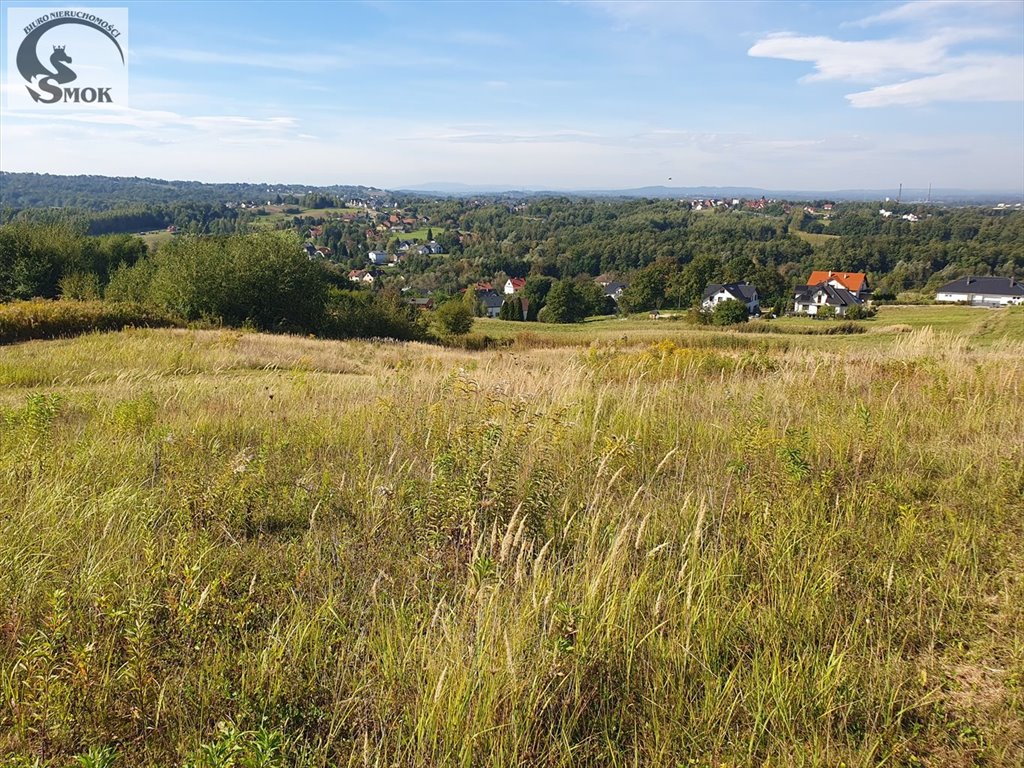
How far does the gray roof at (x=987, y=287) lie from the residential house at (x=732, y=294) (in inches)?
856

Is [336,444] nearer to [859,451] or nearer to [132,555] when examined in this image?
[132,555]

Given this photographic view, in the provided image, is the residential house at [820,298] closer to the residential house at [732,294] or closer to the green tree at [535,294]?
the residential house at [732,294]

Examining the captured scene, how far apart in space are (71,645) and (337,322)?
41637 mm

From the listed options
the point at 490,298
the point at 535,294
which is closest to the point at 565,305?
the point at 535,294

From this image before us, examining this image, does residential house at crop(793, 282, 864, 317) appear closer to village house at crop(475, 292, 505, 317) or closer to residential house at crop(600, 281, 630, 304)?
residential house at crop(600, 281, 630, 304)

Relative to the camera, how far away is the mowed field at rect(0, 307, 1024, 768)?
1992 mm

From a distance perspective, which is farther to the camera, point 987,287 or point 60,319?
point 987,287

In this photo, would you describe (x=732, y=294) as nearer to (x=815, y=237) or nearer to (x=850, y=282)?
(x=850, y=282)

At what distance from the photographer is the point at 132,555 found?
115 inches

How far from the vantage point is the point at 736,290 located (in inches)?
3418

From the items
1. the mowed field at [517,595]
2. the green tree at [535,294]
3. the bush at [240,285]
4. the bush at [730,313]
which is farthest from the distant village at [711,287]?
the mowed field at [517,595]

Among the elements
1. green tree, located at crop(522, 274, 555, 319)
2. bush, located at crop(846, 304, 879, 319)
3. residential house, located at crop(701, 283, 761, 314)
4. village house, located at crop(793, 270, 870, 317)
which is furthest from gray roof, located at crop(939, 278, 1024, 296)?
green tree, located at crop(522, 274, 555, 319)

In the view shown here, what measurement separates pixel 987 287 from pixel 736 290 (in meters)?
28.4

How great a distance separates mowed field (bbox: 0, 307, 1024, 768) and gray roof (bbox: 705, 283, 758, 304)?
279 feet
